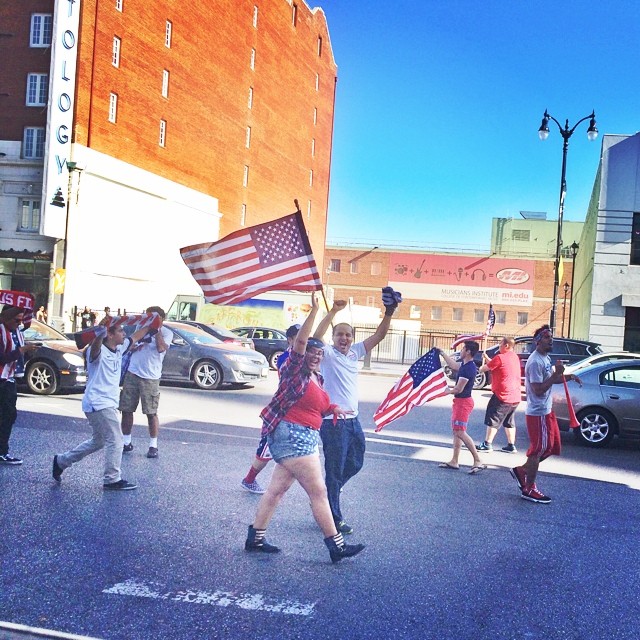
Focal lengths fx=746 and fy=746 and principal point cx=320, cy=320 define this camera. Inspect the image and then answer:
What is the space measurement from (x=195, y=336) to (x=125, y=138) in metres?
18.2

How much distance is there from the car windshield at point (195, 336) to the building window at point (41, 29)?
18.9m

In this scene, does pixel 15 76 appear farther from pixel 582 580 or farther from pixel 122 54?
pixel 582 580

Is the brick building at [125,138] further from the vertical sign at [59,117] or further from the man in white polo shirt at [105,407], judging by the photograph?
the man in white polo shirt at [105,407]

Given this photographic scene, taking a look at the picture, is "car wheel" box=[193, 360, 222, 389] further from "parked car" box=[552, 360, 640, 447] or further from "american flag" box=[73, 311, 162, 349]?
"american flag" box=[73, 311, 162, 349]

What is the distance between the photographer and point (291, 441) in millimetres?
5391

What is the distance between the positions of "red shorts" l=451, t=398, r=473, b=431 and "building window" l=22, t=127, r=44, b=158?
2649cm

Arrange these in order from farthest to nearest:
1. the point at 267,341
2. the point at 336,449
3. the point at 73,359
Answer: the point at 267,341 < the point at 73,359 < the point at 336,449

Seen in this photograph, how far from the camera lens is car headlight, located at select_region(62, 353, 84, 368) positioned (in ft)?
48.9

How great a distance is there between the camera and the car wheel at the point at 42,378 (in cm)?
1487

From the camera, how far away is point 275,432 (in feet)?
17.9

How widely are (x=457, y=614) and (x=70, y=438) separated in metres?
6.98

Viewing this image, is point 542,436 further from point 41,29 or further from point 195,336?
point 41,29

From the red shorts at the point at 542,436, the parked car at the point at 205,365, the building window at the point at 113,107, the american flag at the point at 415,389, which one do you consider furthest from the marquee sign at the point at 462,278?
the red shorts at the point at 542,436

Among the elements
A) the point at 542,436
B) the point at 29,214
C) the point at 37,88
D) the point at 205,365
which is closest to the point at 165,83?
the point at 37,88
